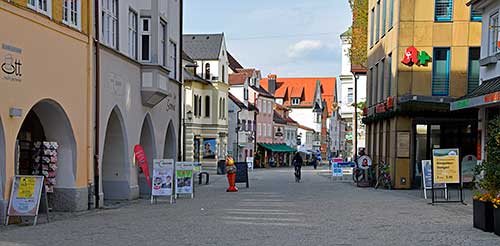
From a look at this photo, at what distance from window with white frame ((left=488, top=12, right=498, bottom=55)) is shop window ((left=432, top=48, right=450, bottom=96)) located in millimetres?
8187

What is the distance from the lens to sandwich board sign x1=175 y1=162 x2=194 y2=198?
874 inches

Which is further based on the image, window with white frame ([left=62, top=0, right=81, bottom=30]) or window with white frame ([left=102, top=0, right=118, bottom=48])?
window with white frame ([left=102, top=0, right=118, bottom=48])

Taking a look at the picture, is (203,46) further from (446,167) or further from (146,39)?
(446,167)

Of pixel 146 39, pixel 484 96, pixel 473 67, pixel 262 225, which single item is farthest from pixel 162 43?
pixel 473 67

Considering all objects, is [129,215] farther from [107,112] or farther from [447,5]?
[447,5]

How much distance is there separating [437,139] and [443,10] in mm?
5571

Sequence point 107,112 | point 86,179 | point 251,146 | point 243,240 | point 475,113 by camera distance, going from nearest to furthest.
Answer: point 243,240 → point 86,179 → point 107,112 → point 475,113 → point 251,146

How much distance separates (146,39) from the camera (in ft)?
75.6

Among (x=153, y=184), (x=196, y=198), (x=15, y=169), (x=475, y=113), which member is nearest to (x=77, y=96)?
(x=15, y=169)

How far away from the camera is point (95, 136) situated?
18.4m

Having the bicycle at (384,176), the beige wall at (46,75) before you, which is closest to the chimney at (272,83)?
the bicycle at (384,176)

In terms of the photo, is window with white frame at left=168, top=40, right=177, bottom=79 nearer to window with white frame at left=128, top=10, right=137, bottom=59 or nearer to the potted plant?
window with white frame at left=128, top=10, right=137, bottom=59

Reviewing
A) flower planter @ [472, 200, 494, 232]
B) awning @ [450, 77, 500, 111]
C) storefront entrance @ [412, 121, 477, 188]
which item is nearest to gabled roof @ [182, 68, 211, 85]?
storefront entrance @ [412, 121, 477, 188]

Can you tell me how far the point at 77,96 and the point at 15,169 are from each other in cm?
311
